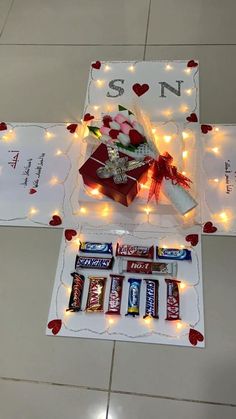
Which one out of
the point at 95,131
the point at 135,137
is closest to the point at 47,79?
the point at 95,131

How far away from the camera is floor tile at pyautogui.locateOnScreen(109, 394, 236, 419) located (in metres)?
0.87

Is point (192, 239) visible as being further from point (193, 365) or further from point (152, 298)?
point (193, 365)

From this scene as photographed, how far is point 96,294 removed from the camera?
0.99 metres

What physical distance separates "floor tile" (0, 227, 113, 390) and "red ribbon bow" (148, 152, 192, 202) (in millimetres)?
285

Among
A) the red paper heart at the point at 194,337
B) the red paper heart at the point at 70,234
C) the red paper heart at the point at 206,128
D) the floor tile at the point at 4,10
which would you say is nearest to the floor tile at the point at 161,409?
the red paper heart at the point at 194,337

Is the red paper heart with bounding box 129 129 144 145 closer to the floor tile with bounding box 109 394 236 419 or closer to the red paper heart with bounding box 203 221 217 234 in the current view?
the red paper heart with bounding box 203 221 217 234

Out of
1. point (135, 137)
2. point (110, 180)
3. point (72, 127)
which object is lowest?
point (110, 180)

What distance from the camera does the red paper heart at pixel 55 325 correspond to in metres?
0.97

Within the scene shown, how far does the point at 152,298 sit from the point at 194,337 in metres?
0.13

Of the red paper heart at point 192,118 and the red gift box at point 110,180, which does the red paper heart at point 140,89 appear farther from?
the red gift box at point 110,180

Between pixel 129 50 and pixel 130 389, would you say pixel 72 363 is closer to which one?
pixel 130 389

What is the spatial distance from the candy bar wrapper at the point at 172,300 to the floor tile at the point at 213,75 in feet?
1.73

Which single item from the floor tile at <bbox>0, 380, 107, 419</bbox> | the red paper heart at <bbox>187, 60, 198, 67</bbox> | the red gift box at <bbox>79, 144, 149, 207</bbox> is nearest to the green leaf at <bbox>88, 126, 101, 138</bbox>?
the red gift box at <bbox>79, 144, 149, 207</bbox>

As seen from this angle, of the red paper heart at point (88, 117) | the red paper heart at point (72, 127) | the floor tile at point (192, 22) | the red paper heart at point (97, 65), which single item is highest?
the floor tile at point (192, 22)
